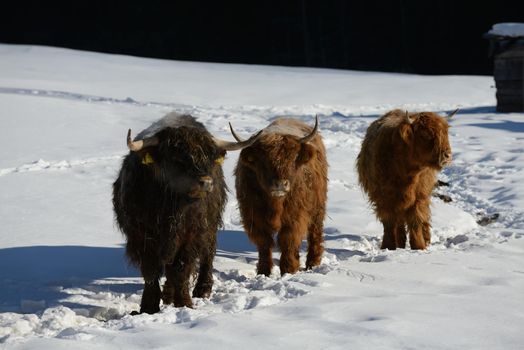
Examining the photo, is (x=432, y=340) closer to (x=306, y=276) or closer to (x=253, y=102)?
(x=306, y=276)

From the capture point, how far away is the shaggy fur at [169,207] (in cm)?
523

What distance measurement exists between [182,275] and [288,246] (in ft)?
3.51

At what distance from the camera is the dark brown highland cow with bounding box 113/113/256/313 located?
522 centimetres

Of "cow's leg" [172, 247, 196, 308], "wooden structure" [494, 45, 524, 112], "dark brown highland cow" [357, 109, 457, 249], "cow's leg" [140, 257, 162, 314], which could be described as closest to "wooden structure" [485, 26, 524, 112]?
"wooden structure" [494, 45, 524, 112]

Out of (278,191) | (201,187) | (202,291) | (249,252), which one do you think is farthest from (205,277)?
(249,252)

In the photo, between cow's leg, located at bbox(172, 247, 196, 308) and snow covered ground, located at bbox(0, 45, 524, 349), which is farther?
cow's leg, located at bbox(172, 247, 196, 308)

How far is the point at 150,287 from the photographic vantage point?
5.45m

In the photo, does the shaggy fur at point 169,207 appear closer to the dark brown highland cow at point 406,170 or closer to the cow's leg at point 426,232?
the dark brown highland cow at point 406,170

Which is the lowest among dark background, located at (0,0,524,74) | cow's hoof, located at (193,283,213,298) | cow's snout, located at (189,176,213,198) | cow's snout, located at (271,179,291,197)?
cow's hoof, located at (193,283,213,298)

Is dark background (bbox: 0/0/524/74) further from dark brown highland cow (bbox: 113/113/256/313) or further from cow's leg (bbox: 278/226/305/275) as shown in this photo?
dark brown highland cow (bbox: 113/113/256/313)

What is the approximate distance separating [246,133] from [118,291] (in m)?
6.75

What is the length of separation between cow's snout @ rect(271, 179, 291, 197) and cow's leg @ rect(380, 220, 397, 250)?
4.96 feet

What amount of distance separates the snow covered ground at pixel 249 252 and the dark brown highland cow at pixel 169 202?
0.26 metres

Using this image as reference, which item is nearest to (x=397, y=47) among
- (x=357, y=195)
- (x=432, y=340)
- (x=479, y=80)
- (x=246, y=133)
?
(x=479, y=80)
